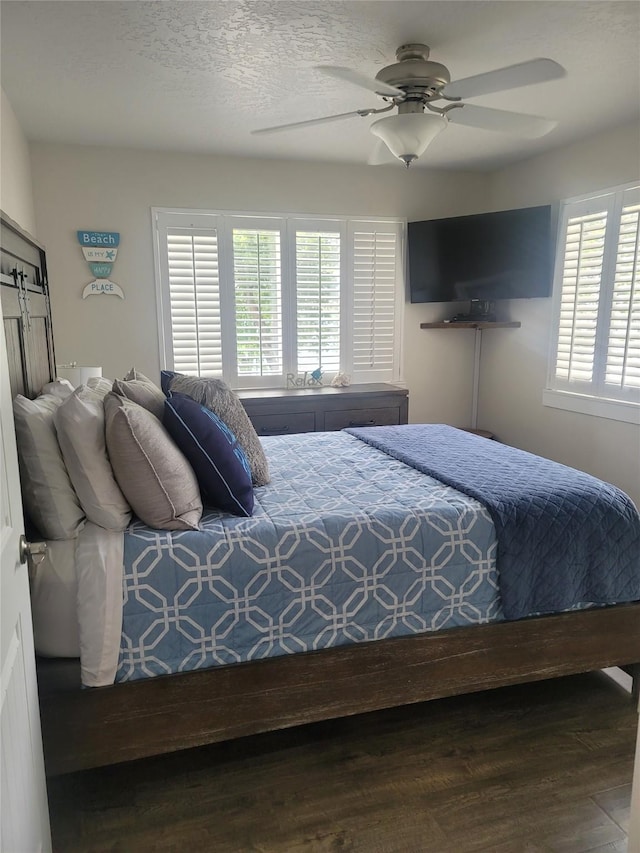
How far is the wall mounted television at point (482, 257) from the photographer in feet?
13.6

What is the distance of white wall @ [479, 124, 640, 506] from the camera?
3600 mm

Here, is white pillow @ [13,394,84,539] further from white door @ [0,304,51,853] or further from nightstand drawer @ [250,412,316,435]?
nightstand drawer @ [250,412,316,435]

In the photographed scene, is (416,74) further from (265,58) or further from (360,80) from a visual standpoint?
(265,58)

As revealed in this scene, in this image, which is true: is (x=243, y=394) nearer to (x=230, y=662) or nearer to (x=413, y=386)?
(x=413, y=386)

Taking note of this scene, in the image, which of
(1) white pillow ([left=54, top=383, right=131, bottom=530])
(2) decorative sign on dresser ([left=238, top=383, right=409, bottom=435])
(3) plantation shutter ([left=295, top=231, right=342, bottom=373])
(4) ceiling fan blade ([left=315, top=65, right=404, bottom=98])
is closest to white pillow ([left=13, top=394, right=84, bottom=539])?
(1) white pillow ([left=54, top=383, right=131, bottom=530])

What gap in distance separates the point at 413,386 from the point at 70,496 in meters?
3.67

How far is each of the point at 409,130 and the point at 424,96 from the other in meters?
0.23

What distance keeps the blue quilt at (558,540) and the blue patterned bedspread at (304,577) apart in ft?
0.22

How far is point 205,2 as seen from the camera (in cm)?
208

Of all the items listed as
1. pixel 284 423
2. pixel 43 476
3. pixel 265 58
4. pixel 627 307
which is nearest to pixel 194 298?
pixel 284 423

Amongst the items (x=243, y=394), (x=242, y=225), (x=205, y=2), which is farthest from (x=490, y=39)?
(x=243, y=394)

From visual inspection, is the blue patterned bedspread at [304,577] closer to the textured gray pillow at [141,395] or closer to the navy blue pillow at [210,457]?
the navy blue pillow at [210,457]

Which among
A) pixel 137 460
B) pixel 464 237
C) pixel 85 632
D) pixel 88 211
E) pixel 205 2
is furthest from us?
pixel 464 237

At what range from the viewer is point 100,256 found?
12.9 feet
